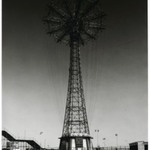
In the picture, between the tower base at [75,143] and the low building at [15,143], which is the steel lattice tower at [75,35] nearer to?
the tower base at [75,143]

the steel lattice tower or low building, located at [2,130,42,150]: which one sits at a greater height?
the steel lattice tower

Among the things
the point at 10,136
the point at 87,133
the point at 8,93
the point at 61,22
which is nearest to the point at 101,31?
the point at 61,22

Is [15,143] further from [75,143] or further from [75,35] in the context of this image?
[75,35]

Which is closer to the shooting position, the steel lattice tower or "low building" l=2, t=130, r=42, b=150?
the steel lattice tower

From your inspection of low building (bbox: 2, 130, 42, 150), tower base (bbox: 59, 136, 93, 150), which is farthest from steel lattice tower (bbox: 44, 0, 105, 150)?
low building (bbox: 2, 130, 42, 150)

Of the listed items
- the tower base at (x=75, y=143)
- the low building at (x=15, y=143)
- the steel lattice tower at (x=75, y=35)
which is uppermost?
the steel lattice tower at (x=75, y=35)

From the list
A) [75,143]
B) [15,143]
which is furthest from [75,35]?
[15,143]

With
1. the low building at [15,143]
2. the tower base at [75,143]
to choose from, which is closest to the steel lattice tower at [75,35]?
the tower base at [75,143]

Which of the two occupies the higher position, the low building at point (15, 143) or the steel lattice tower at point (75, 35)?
the steel lattice tower at point (75, 35)

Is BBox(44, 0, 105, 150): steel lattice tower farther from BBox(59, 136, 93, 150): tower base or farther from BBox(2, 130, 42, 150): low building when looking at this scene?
BBox(2, 130, 42, 150): low building
